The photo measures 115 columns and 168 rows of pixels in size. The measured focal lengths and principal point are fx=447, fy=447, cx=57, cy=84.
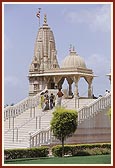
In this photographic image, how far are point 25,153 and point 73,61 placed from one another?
15106 mm

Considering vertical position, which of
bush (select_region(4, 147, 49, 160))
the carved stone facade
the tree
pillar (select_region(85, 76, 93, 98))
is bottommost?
bush (select_region(4, 147, 49, 160))

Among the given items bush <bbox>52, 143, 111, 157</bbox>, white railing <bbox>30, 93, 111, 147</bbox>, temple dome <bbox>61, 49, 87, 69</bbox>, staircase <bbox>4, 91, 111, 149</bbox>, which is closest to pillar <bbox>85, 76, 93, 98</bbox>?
temple dome <bbox>61, 49, 87, 69</bbox>

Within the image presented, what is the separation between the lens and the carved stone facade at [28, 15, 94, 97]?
28.9 meters

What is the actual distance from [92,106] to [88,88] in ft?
28.8

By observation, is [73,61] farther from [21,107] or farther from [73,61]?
[21,107]

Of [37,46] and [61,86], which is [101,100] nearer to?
[61,86]

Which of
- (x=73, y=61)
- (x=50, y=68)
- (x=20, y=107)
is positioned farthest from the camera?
(x=50, y=68)

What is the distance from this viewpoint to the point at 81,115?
20984mm

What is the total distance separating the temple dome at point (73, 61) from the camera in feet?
98.6

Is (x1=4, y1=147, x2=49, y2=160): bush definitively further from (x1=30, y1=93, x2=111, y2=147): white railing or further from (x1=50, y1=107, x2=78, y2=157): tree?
(x1=30, y1=93, x2=111, y2=147): white railing

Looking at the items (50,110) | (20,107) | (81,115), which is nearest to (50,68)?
(20,107)

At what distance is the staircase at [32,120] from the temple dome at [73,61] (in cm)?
473

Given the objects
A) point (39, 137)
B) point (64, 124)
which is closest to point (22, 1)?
point (64, 124)

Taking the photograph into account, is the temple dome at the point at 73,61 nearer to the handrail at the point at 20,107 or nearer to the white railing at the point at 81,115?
the handrail at the point at 20,107
